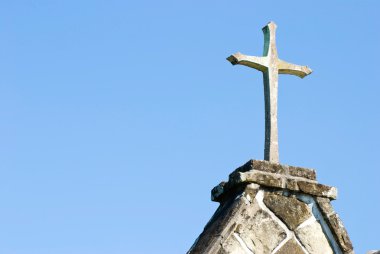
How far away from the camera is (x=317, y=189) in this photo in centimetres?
468

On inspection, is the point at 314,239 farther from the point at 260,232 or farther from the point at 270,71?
the point at 270,71

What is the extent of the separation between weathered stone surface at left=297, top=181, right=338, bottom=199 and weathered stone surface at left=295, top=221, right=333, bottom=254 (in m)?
0.21

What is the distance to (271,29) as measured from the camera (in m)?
5.56

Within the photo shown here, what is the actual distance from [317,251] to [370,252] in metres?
2.00

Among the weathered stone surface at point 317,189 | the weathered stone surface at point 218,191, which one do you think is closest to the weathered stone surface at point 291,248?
the weathered stone surface at point 317,189

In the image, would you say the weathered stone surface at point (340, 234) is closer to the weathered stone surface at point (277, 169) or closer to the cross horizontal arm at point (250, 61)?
the weathered stone surface at point (277, 169)

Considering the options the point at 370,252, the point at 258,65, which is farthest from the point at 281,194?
the point at 370,252

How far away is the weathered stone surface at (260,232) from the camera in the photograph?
14.3 ft

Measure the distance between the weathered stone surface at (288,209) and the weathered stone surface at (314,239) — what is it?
6 cm

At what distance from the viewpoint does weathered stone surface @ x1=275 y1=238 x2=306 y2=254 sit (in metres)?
4.43

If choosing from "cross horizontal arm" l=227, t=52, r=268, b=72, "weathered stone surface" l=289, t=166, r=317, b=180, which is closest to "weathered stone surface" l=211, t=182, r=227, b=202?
"weathered stone surface" l=289, t=166, r=317, b=180

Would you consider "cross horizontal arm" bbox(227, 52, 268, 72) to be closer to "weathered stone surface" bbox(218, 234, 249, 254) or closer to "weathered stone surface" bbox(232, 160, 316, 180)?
"weathered stone surface" bbox(232, 160, 316, 180)

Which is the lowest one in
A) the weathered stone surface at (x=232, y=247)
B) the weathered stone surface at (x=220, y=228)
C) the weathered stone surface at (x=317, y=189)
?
the weathered stone surface at (x=232, y=247)

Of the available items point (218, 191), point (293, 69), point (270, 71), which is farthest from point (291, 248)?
point (293, 69)
